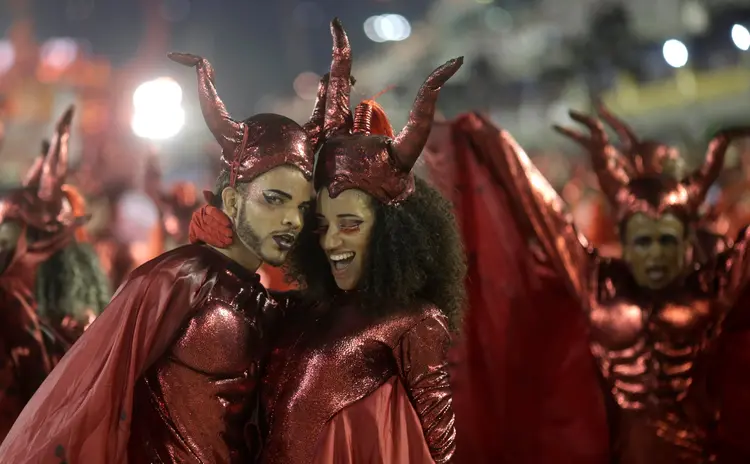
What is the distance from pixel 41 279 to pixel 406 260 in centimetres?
256

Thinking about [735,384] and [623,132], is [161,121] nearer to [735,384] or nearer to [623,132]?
[623,132]

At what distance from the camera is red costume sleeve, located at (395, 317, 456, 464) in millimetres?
2412

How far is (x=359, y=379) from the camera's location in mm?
2449

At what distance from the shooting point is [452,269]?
8.71 feet

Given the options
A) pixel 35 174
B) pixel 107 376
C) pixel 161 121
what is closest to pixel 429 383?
pixel 107 376

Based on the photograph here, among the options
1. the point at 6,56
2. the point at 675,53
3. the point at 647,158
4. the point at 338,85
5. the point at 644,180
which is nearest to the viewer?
the point at 338,85

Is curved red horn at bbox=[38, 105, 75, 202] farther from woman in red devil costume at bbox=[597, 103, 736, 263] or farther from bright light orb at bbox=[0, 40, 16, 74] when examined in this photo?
bright light orb at bbox=[0, 40, 16, 74]

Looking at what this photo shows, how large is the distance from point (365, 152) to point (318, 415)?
854 mm

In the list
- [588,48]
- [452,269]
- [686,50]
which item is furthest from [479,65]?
[452,269]

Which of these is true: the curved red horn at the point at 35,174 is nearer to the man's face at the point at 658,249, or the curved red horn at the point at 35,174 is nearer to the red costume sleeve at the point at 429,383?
the red costume sleeve at the point at 429,383

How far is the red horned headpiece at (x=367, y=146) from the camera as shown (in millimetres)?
2494

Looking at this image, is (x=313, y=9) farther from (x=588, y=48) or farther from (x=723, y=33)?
(x=723, y=33)

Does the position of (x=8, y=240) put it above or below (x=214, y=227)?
below

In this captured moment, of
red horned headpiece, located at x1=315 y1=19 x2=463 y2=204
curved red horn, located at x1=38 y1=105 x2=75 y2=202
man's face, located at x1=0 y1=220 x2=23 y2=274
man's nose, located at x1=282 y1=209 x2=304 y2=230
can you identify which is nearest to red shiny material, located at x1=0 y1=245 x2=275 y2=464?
man's nose, located at x1=282 y1=209 x2=304 y2=230
